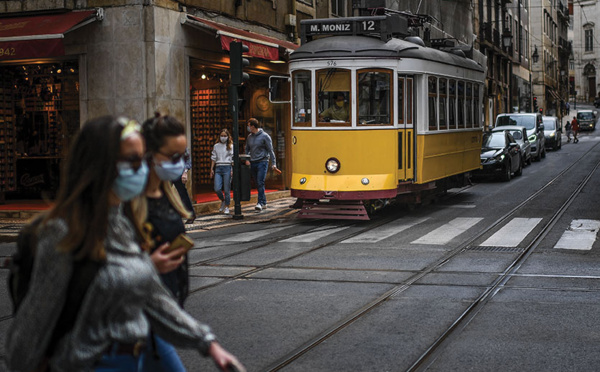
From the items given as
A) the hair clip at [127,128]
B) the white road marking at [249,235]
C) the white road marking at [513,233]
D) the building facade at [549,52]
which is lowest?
the white road marking at [513,233]

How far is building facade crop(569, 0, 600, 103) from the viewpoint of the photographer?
111 m

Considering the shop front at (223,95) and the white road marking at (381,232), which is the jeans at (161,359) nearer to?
the white road marking at (381,232)

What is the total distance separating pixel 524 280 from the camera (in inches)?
336

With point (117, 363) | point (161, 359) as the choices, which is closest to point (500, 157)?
point (161, 359)

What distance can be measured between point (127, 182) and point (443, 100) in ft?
45.5

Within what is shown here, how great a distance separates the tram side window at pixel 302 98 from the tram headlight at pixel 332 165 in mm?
754

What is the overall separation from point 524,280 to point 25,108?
1130 cm

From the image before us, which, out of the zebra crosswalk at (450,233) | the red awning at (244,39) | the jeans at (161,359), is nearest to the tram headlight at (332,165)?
the zebra crosswalk at (450,233)

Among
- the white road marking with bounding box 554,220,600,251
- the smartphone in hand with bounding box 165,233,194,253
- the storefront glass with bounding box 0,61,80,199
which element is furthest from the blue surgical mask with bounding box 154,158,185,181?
the storefront glass with bounding box 0,61,80,199

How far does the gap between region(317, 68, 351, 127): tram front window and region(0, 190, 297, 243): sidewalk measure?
2.29 m

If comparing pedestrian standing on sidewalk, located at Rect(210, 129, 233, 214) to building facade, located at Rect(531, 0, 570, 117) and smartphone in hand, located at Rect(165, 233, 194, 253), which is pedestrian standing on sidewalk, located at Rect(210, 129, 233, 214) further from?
building facade, located at Rect(531, 0, 570, 117)

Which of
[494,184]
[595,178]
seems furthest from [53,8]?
[595,178]

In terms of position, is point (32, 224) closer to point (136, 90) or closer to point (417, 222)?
point (417, 222)

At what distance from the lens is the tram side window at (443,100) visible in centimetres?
1581
